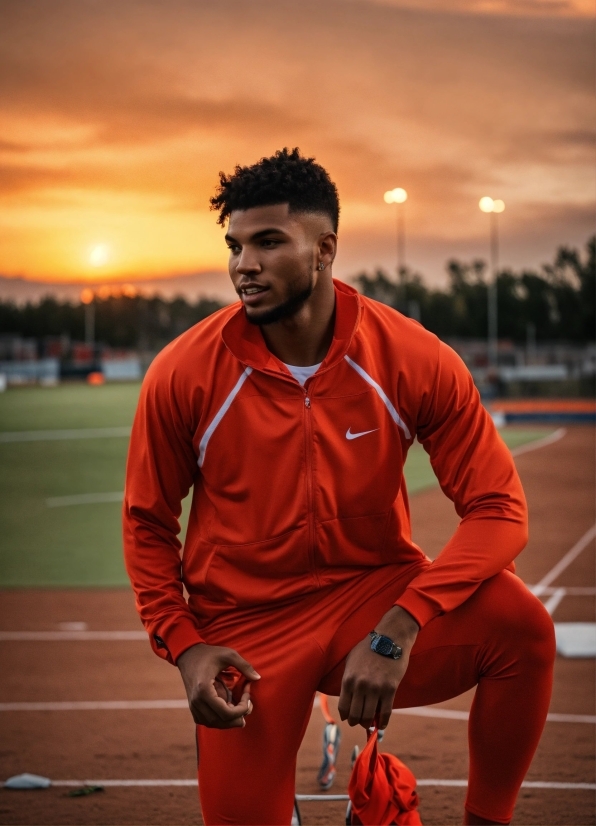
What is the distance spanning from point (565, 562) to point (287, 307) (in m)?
7.41

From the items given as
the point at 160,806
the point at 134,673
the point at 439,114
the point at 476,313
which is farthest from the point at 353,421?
the point at 476,313

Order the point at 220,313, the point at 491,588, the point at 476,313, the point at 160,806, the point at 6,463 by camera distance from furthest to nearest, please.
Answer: the point at 476,313, the point at 6,463, the point at 160,806, the point at 220,313, the point at 491,588

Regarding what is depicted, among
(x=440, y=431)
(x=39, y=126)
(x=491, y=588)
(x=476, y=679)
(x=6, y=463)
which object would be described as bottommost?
(x=6, y=463)

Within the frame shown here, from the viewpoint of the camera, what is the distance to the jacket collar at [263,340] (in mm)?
2660

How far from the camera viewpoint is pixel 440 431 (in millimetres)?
2674

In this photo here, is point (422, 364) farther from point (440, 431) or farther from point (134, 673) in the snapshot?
point (134, 673)

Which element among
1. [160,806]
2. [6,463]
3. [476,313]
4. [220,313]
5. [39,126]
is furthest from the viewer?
[476,313]

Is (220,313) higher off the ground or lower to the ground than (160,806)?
higher

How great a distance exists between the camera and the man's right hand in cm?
242

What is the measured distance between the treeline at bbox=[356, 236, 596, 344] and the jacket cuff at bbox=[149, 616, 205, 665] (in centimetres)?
4709

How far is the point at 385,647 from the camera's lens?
239cm

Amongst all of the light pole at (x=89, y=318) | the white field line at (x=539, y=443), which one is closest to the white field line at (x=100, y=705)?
the white field line at (x=539, y=443)

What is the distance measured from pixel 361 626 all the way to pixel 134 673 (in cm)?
383

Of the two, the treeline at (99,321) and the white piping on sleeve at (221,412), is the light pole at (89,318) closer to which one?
the treeline at (99,321)
